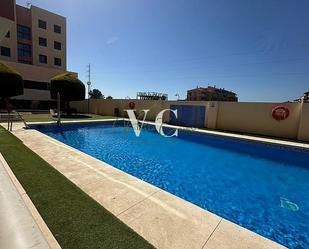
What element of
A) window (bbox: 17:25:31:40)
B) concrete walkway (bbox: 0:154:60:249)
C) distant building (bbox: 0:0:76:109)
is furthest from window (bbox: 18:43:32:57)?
concrete walkway (bbox: 0:154:60:249)

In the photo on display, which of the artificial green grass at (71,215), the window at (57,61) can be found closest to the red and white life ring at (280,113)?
the artificial green grass at (71,215)

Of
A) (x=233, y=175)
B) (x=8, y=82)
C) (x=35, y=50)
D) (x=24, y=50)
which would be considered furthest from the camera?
(x=35, y=50)

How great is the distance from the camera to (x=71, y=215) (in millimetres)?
2945

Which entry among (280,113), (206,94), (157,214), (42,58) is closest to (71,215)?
(157,214)

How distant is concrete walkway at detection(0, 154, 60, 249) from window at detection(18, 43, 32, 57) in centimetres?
3285

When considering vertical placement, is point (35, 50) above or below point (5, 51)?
above

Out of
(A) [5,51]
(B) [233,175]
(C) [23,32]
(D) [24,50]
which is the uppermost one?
(C) [23,32]

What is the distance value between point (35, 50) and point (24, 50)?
148cm

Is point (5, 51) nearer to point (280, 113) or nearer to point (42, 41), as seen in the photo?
point (42, 41)

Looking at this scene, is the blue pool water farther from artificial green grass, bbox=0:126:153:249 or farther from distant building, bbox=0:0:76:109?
distant building, bbox=0:0:76:109

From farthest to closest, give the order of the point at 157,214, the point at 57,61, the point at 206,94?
the point at 206,94, the point at 57,61, the point at 157,214

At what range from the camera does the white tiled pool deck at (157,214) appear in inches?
105

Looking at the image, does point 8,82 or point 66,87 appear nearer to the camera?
point 8,82

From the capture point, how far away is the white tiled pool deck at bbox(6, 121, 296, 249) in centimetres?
266
